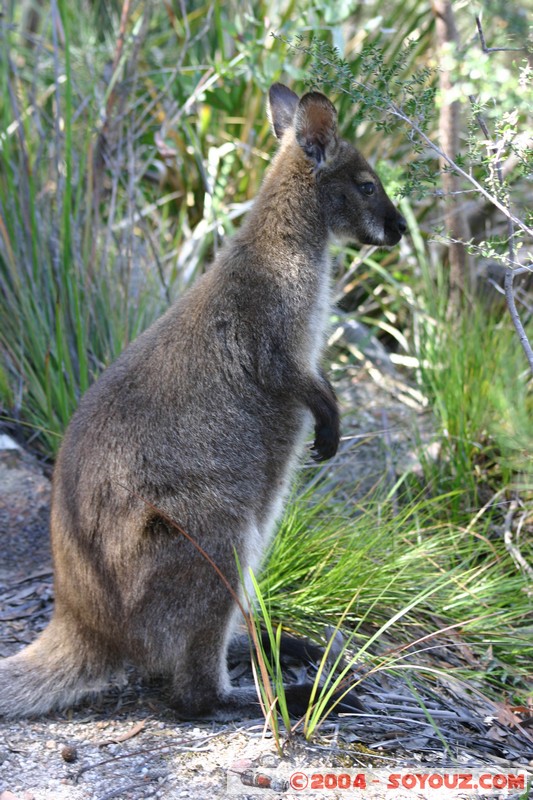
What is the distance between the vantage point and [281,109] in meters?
3.81

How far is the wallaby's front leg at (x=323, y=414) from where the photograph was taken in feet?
10.6

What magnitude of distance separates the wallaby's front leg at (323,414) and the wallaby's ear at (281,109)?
44.8 inches

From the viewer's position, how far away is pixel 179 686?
9.65 ft

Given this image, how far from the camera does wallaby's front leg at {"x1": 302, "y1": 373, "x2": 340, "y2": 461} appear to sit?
324 centimetres

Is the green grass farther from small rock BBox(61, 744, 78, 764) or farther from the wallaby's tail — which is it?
small rock BBox(61, 744, 78, 764)

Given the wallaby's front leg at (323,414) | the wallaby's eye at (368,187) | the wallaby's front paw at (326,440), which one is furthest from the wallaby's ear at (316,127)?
the wallaby's front paw at (326,440)

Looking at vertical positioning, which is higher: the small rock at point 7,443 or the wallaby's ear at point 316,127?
the wallaby's ear at point 316,127

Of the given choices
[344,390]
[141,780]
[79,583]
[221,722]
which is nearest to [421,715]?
[221,722]

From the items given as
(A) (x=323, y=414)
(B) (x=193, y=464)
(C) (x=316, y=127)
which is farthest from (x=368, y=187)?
(B) (x=193, y=464)

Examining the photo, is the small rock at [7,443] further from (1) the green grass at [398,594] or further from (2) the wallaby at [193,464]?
(1) the green grass at [398,594]

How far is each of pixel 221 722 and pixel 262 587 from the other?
2.16ft

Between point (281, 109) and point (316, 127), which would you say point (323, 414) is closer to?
point (316, 127)

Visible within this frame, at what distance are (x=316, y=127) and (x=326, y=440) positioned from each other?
1161 mm

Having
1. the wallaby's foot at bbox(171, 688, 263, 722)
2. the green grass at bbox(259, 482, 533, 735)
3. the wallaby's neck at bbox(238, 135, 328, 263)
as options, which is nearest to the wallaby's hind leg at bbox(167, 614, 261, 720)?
the wallaby's foot at bbox(171, 688, 263, 722)
